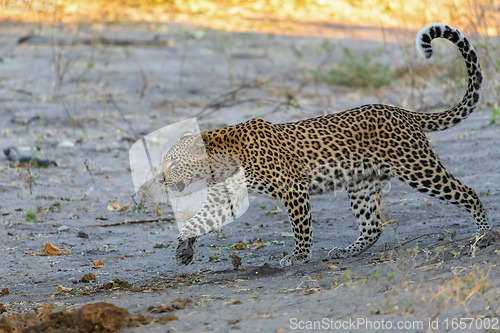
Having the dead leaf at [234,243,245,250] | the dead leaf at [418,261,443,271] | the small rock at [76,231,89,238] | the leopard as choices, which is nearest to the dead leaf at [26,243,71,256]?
the small rock at [76,231,89,238]

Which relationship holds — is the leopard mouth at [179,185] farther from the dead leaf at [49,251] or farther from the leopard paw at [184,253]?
the dead leaf at [49,251]

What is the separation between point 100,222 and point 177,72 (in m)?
6.90

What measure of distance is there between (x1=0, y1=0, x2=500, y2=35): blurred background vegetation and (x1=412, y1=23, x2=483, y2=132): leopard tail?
9559mm

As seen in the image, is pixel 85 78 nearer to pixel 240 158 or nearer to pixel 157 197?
pixel 157 197

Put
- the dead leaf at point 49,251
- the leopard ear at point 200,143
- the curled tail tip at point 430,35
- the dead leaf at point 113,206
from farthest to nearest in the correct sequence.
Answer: the dead leaf at point 113,206 → the dead leaf at point 49,251 → the leopard ear at point 200,143 → the curled tail tip at point 430,35

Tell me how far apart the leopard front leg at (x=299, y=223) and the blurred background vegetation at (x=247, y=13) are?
32.7ft

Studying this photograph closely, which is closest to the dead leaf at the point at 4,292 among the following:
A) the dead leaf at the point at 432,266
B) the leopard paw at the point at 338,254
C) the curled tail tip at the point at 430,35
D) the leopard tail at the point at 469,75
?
the leopard paw at the point at 338,254

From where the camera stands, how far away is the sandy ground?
12.8 feet

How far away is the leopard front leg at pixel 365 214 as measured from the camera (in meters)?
6.06

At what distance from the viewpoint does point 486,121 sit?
33.1 feet

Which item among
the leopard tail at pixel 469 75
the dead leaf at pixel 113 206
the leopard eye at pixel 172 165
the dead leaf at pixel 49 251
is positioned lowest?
the dead leaf at pixel 113 206

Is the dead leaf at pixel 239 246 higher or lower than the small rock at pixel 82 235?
higher

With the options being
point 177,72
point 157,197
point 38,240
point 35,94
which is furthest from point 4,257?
point 177,72

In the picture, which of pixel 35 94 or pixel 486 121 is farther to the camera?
pixel 35 94
